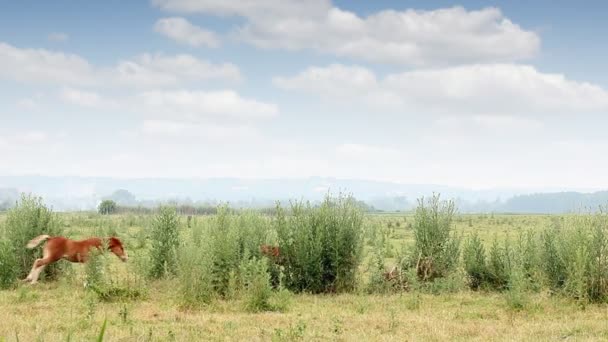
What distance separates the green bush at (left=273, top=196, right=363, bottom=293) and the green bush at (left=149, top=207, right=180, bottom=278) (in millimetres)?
3423

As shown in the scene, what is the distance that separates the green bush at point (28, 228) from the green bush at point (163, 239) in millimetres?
2640

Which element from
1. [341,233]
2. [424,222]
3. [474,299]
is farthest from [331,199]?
[474,299]

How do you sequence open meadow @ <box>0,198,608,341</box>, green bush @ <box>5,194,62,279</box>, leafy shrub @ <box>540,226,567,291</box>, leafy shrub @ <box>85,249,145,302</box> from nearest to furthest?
open meadow @ <box>0,198,608,341</box> → leafy shrub @ <box>85,249,145,302</box> → leafy shrub @ <box>540,226,567,291</box> → green bush @ <box>5,194,62,279</box>

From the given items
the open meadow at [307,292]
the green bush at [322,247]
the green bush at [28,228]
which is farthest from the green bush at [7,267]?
the green bush at [322,247]

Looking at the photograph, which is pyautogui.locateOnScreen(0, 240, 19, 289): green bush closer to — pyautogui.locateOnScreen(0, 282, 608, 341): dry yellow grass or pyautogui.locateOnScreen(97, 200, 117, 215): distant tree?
pyautogui.locateOnScreen(0, 282, 608, 341): dry yellow grass

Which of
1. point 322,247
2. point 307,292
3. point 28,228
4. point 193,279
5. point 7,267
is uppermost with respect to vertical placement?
point 28,228

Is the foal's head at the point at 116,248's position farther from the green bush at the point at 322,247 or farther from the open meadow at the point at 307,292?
the green bush at the point at 322,247

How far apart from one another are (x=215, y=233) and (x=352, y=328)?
19.4ft

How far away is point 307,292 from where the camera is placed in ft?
54.6

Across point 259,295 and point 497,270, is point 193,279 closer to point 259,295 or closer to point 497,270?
point 259,295

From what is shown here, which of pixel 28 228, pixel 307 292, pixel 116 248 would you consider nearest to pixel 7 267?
pixel 28 228

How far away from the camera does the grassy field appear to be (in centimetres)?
1066

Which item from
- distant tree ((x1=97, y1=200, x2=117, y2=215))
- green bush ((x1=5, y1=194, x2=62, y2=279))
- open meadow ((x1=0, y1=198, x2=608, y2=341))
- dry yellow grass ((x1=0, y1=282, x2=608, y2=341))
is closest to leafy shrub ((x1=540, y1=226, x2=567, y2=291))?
open meadow ((x1=0, y1=198, x2=608, y2=341))

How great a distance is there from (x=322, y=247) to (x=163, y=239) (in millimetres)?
4990
